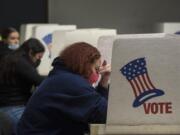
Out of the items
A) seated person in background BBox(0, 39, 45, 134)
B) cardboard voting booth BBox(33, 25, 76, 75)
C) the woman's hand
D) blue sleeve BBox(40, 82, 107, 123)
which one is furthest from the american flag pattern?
cardboard voting booth BBox(33, 25, 76, 75)

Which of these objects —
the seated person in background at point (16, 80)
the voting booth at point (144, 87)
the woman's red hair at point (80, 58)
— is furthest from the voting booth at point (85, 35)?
the voting booth at point (144, 87)

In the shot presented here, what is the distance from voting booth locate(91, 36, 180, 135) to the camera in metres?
1.94

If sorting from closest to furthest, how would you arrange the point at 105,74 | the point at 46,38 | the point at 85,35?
1. the point at 105,74
2. the point at 85,35
3. the point at 46,38

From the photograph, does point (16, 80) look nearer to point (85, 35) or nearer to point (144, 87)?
point (85, 35)

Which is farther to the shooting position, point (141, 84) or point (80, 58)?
point (80, 58)

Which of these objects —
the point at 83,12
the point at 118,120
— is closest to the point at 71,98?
the point at 118,120

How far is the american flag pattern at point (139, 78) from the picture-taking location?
1956mm

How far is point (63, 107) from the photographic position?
244 centimetres

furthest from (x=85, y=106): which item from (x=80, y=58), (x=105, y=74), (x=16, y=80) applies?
(x=16, y=80)

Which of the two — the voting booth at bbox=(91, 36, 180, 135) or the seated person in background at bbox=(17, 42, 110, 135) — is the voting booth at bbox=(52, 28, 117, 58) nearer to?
the seated person in background at bbox=(17, 42, 110, 135)

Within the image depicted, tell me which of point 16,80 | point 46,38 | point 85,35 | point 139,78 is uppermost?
point 139,78

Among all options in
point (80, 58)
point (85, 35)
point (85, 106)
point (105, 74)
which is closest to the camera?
point (85, 106)

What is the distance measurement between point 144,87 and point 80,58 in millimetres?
622

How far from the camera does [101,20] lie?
8328mm
